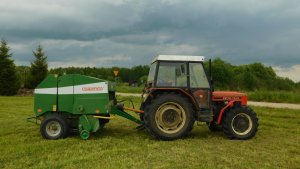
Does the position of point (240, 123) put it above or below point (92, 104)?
below

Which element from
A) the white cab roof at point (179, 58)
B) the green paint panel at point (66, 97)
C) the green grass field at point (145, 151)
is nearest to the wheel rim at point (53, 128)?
the green grass field at point (145, 151)

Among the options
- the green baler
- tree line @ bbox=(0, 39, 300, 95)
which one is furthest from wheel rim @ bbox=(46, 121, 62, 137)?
tree line @ bbox=(0, 39, 300, 95)

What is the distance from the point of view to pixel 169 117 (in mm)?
9883

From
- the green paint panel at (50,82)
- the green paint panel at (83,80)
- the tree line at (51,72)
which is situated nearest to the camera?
the green paint panel at (83,80)

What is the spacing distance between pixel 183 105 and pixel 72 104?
279 cm

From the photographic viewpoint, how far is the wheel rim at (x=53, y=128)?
991 cm

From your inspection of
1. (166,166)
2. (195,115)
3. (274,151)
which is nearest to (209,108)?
(195,115)

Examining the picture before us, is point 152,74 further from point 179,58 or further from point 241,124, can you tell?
point 241,124

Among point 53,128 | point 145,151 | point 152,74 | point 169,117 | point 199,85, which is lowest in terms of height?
point 145,151

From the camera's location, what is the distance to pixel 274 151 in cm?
839

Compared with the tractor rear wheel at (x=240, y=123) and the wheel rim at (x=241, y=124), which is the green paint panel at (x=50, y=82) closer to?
the tractor rear wheel at (x=240, y=123)

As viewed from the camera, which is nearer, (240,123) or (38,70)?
(240,123)

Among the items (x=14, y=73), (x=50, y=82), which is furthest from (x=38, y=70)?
(x=50, y=82)

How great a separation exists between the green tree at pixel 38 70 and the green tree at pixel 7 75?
226 centimetres
